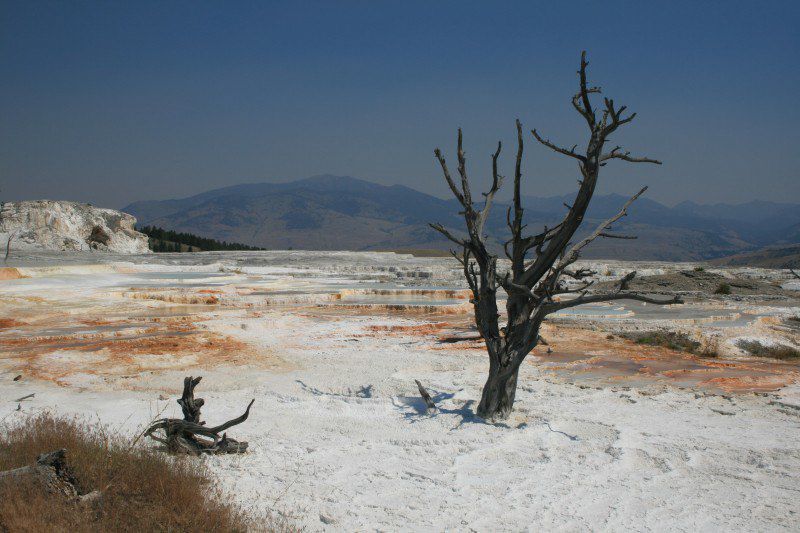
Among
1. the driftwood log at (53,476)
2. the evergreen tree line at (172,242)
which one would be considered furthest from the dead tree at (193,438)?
the evergreen tree line at (172,242)

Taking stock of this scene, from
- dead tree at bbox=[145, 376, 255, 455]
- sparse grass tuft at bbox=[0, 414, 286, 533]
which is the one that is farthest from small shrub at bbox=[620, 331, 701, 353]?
sparse grass tuft at bbox=[0, 414, 286, 533]

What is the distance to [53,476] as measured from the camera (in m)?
4.17

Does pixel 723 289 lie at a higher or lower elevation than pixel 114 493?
higher

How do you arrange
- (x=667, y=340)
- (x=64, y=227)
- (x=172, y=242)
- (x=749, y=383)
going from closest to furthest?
1. (x=749, y=383)
2. (x=667, y=340)
3. (x=64, y=227)
4. (x=172, y=242)

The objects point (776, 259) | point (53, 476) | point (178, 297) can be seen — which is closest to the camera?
point (53, 476)

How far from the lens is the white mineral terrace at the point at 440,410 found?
5.23 meters

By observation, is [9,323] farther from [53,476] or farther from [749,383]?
[749,383]

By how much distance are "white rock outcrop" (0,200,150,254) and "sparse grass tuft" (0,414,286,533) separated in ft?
127

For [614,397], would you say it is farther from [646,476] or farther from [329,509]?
[329,509]

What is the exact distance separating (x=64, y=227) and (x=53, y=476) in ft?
147

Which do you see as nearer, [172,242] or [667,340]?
[667,340]

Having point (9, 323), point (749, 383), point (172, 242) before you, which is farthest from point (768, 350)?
point (172, 242)

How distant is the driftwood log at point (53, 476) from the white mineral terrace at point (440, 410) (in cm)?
130

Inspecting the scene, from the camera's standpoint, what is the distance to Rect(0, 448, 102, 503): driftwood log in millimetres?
4086
